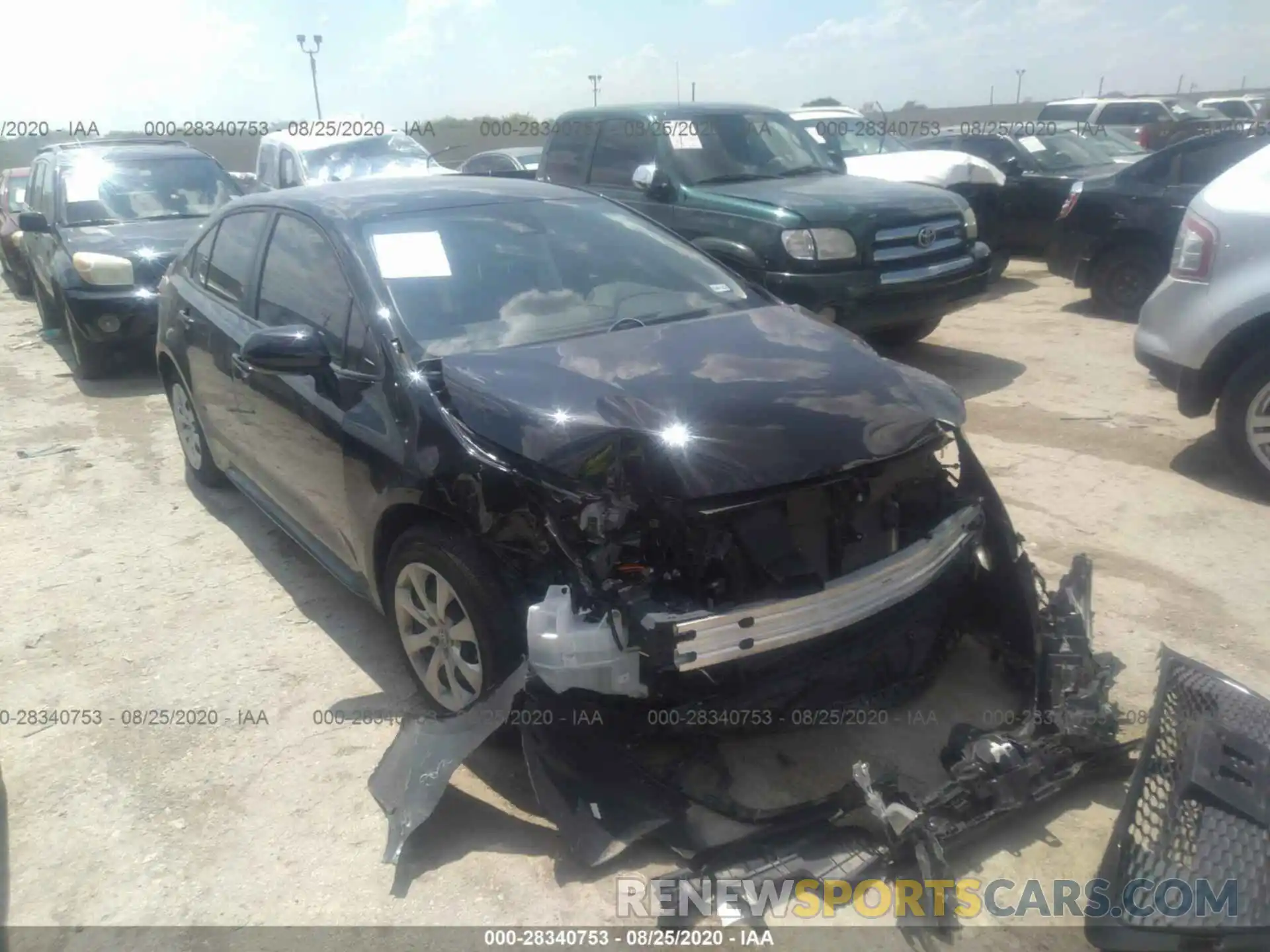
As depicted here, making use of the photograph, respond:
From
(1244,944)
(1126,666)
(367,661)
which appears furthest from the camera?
(367,661)

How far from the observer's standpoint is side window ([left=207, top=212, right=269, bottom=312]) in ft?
14.0

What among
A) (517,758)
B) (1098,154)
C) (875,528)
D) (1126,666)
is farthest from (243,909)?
(1098,154)

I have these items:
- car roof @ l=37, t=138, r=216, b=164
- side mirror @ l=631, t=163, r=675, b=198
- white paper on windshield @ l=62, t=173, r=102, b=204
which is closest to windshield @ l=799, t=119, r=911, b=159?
side mirror @ l=631, t=163, r=675, b=198

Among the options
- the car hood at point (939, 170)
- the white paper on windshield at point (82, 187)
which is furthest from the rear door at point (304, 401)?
the car hood at point (939, 170)

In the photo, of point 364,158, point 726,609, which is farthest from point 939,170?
point 726,609

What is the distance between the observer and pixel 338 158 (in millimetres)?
12039

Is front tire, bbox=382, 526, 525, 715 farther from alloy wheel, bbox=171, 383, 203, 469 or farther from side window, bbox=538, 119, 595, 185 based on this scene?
side window, bbox=538, 119, 595, 185

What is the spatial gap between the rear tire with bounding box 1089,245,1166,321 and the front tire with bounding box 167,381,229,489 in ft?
24.5

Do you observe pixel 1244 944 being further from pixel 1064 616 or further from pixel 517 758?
pixel 517 758

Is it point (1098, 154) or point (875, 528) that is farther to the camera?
point (1098, 154)

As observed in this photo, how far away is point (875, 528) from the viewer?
9.43 ft

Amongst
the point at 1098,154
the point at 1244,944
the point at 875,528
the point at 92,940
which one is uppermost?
the point at 1098,154

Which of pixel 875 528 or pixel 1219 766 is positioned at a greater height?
pixel 875 528

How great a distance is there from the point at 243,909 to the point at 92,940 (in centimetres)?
38
